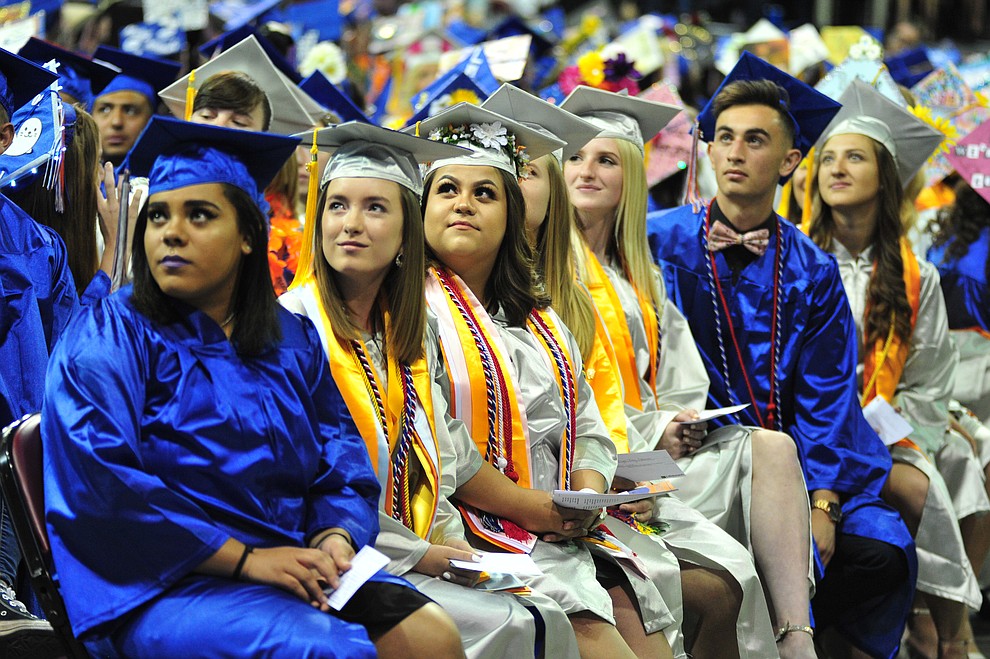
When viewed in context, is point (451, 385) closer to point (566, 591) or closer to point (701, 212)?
point (566, 591)

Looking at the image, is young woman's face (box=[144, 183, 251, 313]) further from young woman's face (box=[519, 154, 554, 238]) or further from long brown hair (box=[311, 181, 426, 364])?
young woman's face (box=[519, 154, 554, 238])

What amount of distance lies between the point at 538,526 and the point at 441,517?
31 centimetres

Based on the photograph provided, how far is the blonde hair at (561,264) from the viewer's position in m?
3.64

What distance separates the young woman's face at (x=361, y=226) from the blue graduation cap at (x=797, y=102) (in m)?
1.86

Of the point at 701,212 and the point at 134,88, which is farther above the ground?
the point at 134,88

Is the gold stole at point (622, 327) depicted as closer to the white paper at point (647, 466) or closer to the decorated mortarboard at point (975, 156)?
the white paper at point (647, 466)

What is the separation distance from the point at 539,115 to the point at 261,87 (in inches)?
53.9

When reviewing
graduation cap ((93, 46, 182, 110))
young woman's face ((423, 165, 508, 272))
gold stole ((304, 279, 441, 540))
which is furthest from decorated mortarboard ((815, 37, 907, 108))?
gold stole ((304, 279, 441, 540))

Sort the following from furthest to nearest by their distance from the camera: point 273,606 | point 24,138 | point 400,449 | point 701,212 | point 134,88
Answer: point 134,88
point 701,212
point 24,138
point 400,449
point 273,606

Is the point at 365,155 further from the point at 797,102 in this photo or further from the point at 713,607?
the point at 797,102

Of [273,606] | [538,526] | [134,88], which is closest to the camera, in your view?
[273,606]

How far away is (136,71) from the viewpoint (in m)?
4.94

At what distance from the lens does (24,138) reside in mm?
3258

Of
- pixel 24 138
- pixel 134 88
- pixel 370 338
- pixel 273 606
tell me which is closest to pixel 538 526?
pixel 370 338
